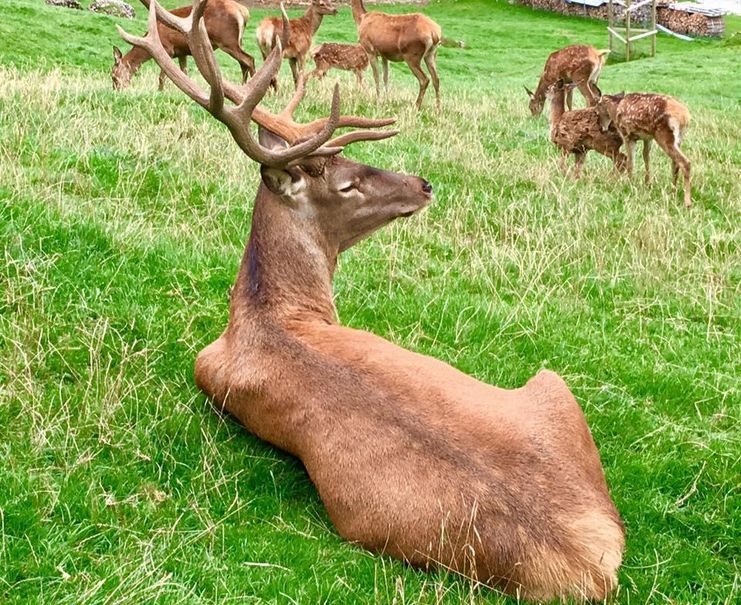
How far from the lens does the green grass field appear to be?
3.33m

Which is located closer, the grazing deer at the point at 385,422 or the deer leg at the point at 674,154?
the grazing deer at the point at 385,422

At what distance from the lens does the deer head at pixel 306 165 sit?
4.43 m

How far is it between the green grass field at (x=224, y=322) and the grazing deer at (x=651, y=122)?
0.36m

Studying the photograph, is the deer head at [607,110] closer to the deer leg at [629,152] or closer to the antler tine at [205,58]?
the deer leg at [629,152]

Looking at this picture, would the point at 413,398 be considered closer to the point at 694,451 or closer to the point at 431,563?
the point at 431,563

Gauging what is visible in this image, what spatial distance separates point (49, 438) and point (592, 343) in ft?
Answer: 9.69

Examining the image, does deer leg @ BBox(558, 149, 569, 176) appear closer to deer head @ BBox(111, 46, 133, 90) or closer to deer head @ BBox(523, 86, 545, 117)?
deer head @ BBox(523, 86, 545, 117)

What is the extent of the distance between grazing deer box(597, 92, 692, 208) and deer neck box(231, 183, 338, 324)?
5.95 m

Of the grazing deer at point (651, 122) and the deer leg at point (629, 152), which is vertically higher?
the grazing deer at point (651, 122)

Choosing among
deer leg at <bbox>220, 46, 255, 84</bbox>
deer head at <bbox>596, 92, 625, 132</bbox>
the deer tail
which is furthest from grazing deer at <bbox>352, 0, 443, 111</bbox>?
the deer tail

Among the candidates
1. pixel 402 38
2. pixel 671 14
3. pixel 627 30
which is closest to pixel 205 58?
pixel 402 38

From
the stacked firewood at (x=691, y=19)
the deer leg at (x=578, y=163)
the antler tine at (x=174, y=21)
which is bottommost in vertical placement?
the stacked firewood at (x=691, y=19)

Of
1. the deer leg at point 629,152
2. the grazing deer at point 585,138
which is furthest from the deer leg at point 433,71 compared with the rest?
the deer leg at point 629,152

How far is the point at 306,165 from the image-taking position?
4848 mm
